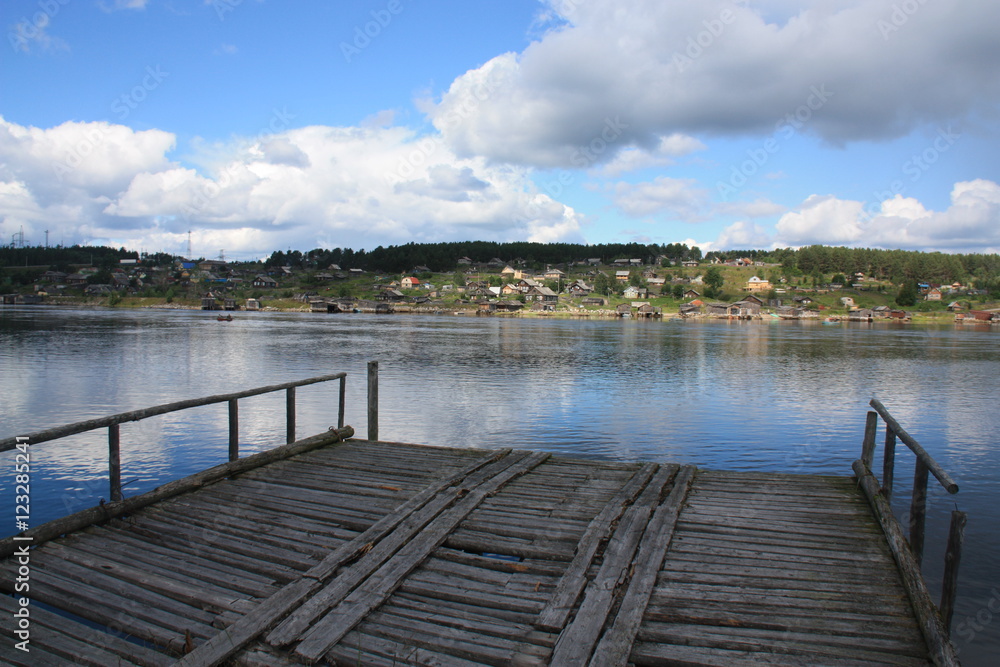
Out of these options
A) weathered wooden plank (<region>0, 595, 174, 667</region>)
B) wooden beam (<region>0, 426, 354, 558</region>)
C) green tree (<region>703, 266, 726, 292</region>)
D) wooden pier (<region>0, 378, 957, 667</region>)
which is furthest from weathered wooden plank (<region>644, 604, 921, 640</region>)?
green tree (<region>703, 266, 726, 292</region>)

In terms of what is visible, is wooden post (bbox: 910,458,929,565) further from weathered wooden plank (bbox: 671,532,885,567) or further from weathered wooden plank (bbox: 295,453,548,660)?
weathered wooden plank (bbox: 295,453,548,660)

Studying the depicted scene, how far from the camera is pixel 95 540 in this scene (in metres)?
7.59

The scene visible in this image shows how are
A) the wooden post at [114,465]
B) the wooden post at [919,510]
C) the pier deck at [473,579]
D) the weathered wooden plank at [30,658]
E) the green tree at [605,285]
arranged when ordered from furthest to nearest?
the green tree at [605,285]
the wooden post at [114,465]
the wooden post at [919,510]
the pier deck at [473,579]
the weathered wooden plank at [30,658]

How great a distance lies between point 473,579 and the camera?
6758mm

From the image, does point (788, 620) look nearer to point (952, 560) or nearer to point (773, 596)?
point (773, 596)

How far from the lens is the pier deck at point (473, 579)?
5438mm

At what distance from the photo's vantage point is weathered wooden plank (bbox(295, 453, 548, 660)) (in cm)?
551

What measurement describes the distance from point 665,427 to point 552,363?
69.4 feet

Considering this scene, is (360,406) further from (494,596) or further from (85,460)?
(494,596)

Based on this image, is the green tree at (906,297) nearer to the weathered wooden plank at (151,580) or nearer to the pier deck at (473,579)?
the pier deck at (473,579)

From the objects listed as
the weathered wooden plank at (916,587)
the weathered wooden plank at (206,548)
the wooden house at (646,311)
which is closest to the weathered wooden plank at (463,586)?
the weathered wooden plank at (206,548)

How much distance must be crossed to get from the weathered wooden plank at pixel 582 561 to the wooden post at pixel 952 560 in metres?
3.72

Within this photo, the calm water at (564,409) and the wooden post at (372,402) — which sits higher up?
the wooden post at (372,402)

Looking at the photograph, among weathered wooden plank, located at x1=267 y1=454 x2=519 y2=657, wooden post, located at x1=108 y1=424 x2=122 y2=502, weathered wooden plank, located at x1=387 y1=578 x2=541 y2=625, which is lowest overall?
weathered wooden plank, located at x1=387 y1=578 x2=541 y2=625
